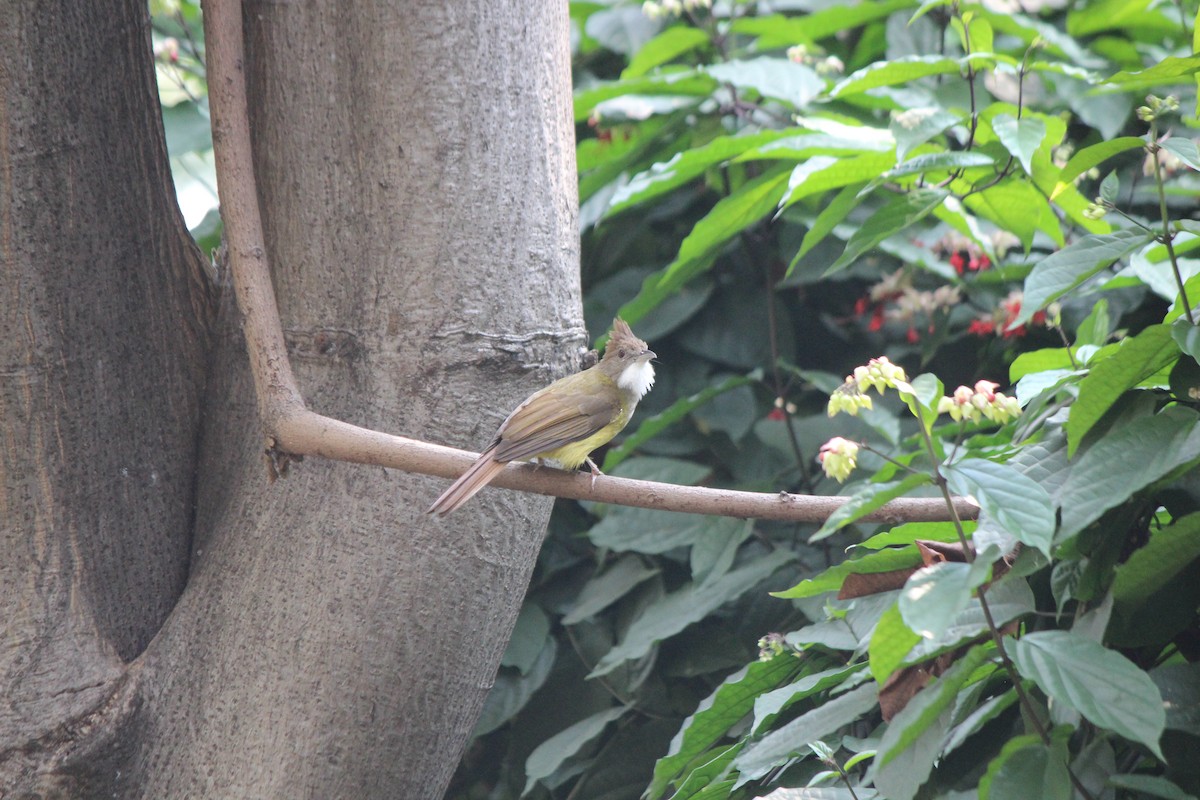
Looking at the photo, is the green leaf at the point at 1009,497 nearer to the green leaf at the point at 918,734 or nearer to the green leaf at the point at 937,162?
the green leaf at the point at 918,734

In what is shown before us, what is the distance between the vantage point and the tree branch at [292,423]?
1779mm

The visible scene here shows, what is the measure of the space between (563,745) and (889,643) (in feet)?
5.07

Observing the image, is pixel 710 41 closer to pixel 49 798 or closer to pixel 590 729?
pixel 590 729

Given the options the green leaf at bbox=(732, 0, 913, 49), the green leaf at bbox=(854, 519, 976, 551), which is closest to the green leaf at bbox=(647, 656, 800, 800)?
the green leaf at bbox=(854, 519, 976, 551)

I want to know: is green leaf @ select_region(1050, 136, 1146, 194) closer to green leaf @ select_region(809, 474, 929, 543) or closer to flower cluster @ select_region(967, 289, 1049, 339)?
green leaf @ select_region(809, 474, 929, 543)

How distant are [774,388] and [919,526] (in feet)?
5.18

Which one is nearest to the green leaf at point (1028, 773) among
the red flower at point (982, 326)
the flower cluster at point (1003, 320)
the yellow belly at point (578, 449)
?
the yellow belly at point (578, 449)

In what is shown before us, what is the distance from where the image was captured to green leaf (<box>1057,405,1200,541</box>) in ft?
4.17

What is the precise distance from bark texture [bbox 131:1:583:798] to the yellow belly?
0.36 m

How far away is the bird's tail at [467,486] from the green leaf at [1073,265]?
931 mm

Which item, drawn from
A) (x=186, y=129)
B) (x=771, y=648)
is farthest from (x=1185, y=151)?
(x=186, y=129)

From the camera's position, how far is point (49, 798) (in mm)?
1799

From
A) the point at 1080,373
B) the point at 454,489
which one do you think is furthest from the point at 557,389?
the point at 1080,373

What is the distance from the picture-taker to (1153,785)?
1.19 meters
